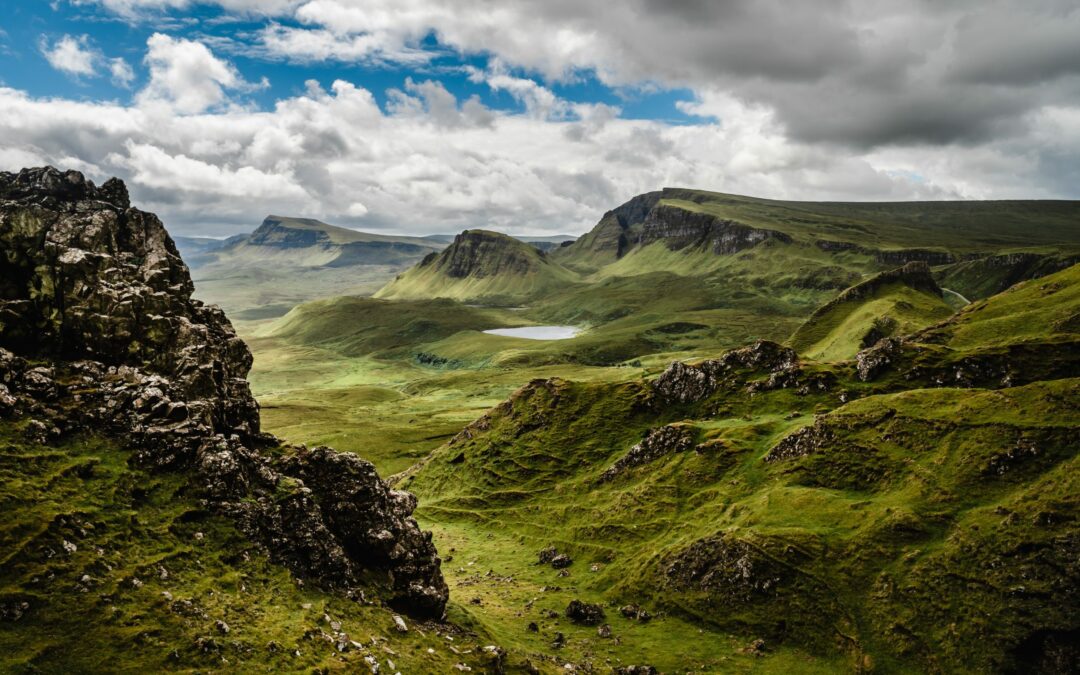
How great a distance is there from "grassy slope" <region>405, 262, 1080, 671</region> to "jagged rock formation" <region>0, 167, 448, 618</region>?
2391 centimetres

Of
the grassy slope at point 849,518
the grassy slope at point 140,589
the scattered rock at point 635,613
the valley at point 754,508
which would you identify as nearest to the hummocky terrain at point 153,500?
the grassy slope at point 140,589

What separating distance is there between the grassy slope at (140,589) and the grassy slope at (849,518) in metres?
30.7

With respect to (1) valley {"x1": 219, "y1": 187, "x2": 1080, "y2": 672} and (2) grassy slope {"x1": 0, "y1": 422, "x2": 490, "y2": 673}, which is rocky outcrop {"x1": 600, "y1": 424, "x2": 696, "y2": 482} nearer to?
(1) valley {"x1": 219, "y1": 187, "x2": 1080, "y2": 672}

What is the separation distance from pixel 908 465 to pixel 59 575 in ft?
323

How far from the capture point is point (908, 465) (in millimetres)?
83750

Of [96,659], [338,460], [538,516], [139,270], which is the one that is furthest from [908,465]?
[139,270]

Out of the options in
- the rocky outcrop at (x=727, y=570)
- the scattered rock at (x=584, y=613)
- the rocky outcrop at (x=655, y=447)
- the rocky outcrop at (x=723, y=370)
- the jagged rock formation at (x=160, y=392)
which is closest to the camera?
the jagged rock formation at (x=160, y=392)

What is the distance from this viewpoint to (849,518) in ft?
261

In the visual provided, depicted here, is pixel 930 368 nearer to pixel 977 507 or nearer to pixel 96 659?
pixel 977 507

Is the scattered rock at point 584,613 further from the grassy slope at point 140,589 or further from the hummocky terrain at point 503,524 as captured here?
the grassy slope at point 140,589

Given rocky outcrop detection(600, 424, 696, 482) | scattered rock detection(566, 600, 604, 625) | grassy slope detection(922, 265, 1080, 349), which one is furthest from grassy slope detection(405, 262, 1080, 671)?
grassy slope detection(922, 265, 1080, 349)

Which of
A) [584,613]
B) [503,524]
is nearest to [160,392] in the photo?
[584,613]

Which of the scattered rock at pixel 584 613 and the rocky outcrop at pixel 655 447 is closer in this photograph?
the scattered rock at pixel 584 613

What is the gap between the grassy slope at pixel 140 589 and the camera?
35.8m
